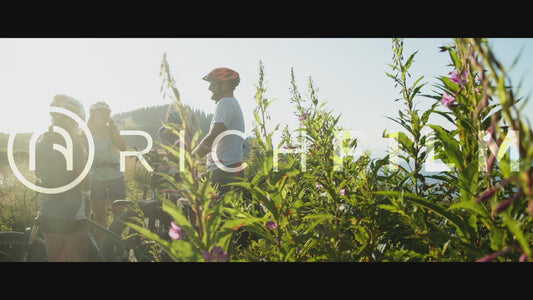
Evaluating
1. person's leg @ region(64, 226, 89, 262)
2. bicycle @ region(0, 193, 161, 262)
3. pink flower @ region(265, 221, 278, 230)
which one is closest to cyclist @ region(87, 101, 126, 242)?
bicycle @ region(0, 193, 161, 262)

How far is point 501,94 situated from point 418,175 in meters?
1.70

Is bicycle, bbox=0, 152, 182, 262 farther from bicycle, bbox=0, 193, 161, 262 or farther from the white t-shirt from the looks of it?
the white t-shirt

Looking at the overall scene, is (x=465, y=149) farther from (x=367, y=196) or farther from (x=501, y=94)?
(x=501, y=94)

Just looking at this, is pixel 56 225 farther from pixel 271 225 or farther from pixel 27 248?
pixel 271 225

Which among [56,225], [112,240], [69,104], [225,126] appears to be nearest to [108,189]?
[112,240]

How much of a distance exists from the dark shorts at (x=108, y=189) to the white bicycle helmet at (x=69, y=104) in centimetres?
166

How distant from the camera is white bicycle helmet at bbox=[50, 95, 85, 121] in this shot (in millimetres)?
3515

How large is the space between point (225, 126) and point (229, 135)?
0.77 ft

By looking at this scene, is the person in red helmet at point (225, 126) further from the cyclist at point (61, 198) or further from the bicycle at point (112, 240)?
the cyclist at point (61, 198)

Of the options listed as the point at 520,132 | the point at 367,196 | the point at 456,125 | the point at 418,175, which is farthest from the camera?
the point at 367,196

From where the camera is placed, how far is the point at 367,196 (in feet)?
7.16

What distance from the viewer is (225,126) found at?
3838mm

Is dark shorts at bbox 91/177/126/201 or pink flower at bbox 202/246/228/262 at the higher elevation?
pink flower at bbox 202/246/228/262
